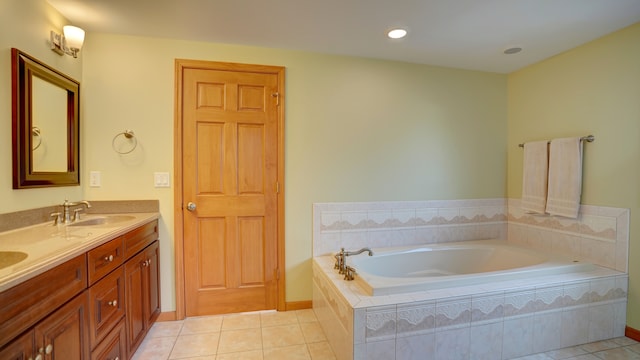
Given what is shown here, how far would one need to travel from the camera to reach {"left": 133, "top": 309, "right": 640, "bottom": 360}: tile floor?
6.28 feet

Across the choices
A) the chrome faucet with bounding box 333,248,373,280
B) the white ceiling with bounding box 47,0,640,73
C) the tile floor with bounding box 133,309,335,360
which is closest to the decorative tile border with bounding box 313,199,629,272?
the chrome faucet with bounding box 333,248,373,280

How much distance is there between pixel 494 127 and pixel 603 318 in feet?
6.00

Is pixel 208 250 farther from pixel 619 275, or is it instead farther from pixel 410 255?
pixel 619 275

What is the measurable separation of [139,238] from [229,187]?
2.46 feet

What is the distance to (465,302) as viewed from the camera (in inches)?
69.4

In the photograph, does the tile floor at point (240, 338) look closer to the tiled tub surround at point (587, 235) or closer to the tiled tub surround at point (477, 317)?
the tiled tub surround at point (477, 317)

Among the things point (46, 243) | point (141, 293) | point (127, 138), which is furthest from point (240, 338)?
point (127, 138)

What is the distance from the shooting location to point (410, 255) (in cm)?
260

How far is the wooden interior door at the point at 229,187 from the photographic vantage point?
7.78ft

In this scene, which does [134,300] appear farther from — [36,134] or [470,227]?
[470,227]

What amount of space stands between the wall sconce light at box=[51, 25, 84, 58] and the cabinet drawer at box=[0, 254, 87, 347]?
150cm

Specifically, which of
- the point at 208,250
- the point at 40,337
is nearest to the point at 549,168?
the point at 208,250

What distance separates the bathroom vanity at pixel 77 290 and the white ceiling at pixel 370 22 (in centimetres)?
140

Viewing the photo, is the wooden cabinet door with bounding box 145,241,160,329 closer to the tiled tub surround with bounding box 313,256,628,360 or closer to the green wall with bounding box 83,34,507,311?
the green wall with bounding box 83,34,507,311
